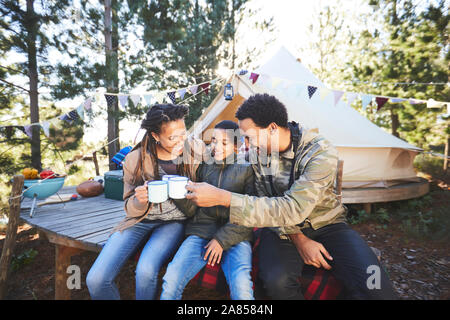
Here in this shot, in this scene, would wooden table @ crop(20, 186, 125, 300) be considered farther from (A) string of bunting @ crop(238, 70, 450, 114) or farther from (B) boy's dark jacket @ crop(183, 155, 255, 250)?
(A) string of bunting @ crop(238, 70, 450, 114)

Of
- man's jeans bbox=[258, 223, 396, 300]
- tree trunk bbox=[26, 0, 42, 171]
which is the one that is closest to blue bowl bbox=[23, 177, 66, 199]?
man's jeans bbox=[258, 223, 396, 300]

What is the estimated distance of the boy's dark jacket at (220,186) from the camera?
169cm

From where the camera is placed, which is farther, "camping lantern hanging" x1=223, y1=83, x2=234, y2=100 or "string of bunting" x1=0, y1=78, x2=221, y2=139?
"camping lantern hanging" x1=223, y1=83, x2=234, y2=100

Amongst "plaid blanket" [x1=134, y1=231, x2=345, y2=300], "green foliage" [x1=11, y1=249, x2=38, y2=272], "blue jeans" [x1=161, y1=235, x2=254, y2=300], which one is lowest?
"green foliage" [x1=11, y1=249, x2=38, y2=272]

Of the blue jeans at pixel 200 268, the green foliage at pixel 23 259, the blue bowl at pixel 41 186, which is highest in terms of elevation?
the blue bowl at pixel 41 186

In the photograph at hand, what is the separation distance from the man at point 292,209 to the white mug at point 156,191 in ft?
0.49

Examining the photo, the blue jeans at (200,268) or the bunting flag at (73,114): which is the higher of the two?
the bunting flag at (73,114)

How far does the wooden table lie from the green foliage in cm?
74

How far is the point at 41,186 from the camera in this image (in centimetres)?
245

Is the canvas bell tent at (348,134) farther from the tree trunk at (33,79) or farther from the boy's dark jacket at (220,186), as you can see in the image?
the tree trunk at (33,79)

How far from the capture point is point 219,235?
5.08ft

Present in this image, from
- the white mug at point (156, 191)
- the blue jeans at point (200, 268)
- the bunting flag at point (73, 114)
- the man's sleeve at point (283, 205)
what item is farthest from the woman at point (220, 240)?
the bunting flag at point (73, 114)

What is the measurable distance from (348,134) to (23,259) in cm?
564

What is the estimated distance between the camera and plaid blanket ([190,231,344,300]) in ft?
4.79
